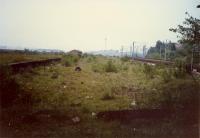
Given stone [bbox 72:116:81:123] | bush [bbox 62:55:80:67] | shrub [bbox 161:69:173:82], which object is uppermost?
bush [bbox 62:55:80:67]

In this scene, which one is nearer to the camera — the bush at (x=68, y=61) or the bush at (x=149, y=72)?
the bush at (x=149, y=72)

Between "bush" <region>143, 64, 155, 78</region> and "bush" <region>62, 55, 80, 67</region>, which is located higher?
"bush" <region>62, 55, 80, 67</region>

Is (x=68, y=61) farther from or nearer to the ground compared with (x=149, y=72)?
farther from the ground

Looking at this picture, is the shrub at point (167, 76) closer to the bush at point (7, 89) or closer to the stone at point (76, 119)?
the bush at point (7, 89)

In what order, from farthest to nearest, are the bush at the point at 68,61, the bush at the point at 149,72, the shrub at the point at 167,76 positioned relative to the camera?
1. the bush at the point at 68,61
2. the bush at the point at 149,72
3. the shrub at the point at 167,76

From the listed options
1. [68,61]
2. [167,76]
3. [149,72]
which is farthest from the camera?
[68,61]

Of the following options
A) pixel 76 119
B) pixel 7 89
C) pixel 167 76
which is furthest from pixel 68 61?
pixel 76 119

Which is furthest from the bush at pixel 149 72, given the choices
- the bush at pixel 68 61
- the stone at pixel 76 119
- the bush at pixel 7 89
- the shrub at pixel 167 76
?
the stone at pixel 76 119

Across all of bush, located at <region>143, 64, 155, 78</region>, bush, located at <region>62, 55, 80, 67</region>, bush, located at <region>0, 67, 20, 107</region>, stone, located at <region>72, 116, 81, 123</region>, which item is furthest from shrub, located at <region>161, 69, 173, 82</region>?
bush, located at <region>62, 55, 80, 67</region>

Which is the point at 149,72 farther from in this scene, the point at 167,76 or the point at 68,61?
the point at 68,61

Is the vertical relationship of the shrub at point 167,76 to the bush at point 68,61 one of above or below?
below

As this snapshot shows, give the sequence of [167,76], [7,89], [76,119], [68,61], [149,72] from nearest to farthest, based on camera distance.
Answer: [76,119] < [7,89] < [167,76] < [149,72] < [68,61]

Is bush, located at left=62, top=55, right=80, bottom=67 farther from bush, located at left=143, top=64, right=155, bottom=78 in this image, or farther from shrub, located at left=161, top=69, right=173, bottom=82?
shrub, located at left=161, top=69, right=173, bottom=82

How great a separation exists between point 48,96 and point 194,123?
416 cm
